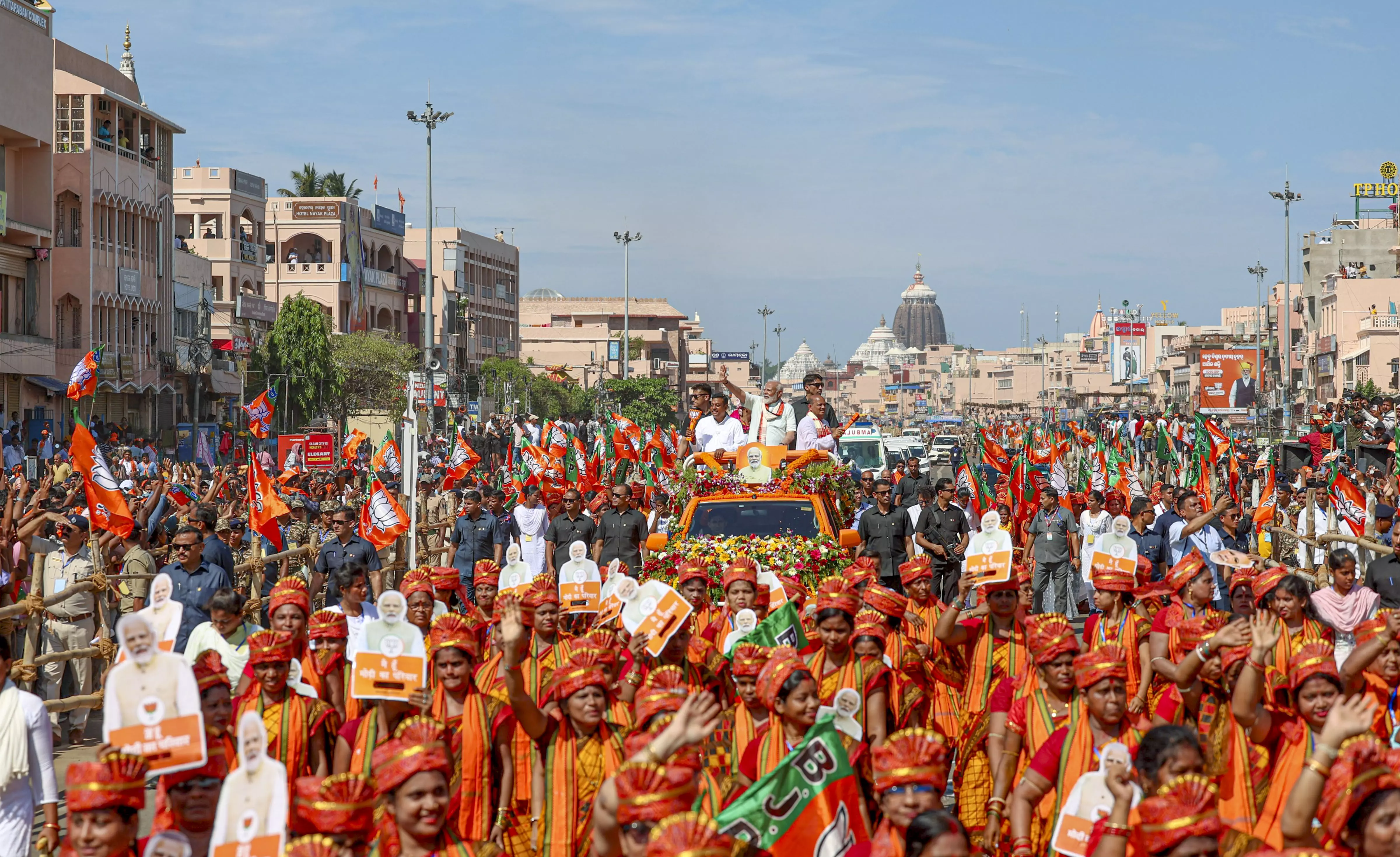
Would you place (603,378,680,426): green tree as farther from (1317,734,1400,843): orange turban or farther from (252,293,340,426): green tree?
(1317,734,1400,843): orange turban

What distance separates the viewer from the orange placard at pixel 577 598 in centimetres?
948

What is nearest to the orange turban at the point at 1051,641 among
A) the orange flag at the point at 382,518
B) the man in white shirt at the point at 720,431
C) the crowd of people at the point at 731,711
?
the crowd of people at the point at 731,711

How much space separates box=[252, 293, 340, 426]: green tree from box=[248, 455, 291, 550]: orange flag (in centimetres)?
4032

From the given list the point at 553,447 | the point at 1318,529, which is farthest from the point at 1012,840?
the point at 553,447

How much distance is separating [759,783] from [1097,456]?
19996mm

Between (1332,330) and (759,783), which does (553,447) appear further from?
(1332,330)

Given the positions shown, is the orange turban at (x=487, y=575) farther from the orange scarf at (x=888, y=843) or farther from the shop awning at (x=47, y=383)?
the shop awning at (x=47, y=383)

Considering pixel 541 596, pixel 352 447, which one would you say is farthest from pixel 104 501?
pixel 352 447

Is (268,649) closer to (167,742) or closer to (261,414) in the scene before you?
(167,742)

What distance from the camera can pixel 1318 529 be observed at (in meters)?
17.1

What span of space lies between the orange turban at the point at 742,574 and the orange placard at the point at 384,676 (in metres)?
2.86

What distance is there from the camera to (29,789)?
6379 mm

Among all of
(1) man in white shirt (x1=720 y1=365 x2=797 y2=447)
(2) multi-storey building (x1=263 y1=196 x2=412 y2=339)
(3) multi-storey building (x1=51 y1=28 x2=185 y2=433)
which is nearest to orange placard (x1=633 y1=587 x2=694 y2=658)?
(1) man in white shirt (x1=720 y1=365 x2=797 y2=447)

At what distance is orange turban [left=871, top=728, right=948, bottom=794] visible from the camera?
4.90 m
